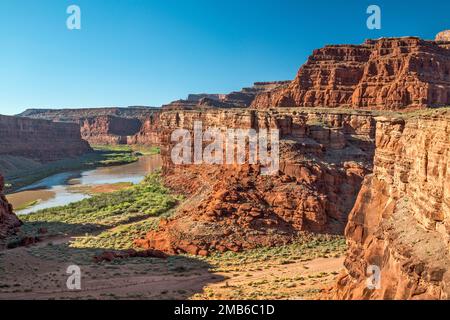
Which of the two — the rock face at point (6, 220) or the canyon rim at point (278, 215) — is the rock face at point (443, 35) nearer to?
the canyon rim at point (278, 215)

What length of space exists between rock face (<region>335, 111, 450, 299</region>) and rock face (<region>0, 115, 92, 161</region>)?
116 metres

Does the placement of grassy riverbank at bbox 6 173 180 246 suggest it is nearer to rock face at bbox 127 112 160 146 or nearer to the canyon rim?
the canyon rim

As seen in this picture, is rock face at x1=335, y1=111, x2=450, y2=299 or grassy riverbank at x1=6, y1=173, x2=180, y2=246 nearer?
rock face at x1=335, y1=111, x2=450, y2=299

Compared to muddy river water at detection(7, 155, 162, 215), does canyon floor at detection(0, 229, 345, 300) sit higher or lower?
higher

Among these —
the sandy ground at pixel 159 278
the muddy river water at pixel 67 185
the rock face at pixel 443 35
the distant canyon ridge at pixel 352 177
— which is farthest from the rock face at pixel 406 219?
the rock face at pixel 443 35

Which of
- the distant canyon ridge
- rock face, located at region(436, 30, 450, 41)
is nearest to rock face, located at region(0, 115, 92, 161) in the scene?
the distant canyon ridge

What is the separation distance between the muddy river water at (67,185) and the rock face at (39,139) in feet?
87.2

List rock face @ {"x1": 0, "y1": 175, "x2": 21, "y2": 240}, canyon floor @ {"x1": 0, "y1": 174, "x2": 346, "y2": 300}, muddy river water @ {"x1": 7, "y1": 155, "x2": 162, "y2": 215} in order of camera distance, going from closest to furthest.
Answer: canyon floor @ {"x1": 0, "y1": 174, "x2": 346, "y2": 300}
rock face @ {"x1": 0, "y1": 175, "x2": 21, "y2": 240}
muddy river water @ {"x1": 7, "y1": 155, "x2": 162, "y2": 215}

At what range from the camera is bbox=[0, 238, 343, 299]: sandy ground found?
66.3 ft

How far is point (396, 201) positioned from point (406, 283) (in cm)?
519

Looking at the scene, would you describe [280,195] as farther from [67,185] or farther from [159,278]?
[67,185]

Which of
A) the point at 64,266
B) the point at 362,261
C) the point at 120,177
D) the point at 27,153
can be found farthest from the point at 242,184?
the point at 27,153

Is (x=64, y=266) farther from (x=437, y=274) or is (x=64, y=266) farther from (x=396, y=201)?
(x=437, y=274)

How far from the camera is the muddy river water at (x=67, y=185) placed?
63153 mm
